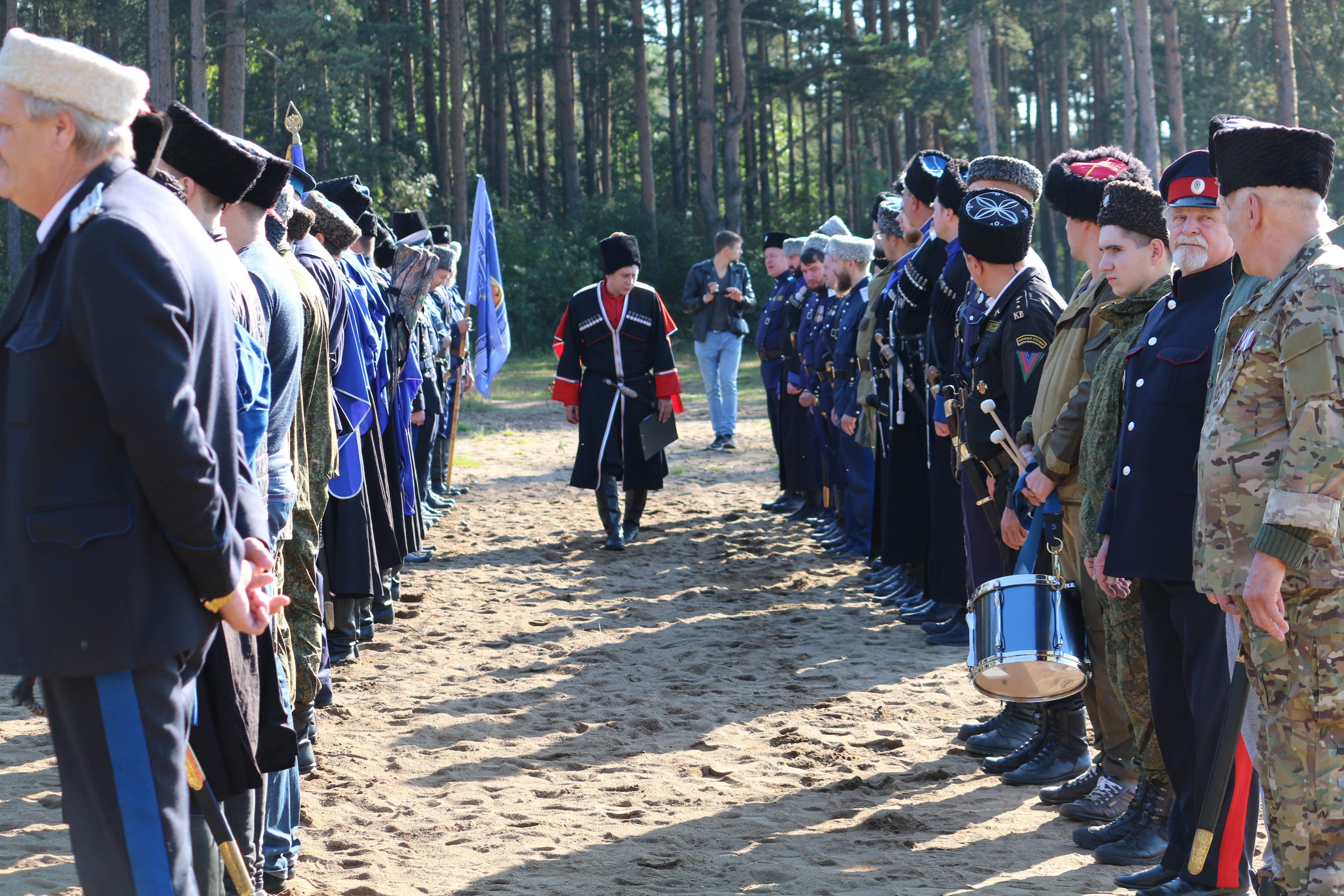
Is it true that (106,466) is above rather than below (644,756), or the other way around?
above

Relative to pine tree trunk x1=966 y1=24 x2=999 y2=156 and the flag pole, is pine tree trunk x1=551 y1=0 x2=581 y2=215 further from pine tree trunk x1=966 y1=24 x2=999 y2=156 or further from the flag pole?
the flag pole

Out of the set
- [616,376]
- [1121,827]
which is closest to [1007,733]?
[1121,827]

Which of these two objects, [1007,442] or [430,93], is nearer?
[1007,442]

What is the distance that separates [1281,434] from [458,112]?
2635cm

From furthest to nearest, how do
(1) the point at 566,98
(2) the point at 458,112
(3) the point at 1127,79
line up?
(3) the point at 1127,79, (1) the point at 566,98, (2) the point at 458,112

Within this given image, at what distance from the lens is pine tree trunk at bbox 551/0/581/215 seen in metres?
31.3

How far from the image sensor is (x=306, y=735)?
4941 mm

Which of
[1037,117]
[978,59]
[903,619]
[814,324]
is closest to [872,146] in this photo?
[1037,117]

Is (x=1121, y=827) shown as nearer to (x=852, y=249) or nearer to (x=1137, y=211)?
(x=1137, y=211)

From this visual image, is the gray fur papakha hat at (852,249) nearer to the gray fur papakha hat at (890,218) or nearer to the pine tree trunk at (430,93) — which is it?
the gray fur papakha hat at (890,218)

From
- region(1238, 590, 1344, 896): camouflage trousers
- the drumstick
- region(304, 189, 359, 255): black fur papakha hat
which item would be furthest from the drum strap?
region(304, 189, 359, 255): black fur papakha hat

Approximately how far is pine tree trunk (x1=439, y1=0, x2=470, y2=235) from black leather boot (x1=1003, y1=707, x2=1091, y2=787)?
909 inches

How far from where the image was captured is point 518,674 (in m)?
6.46

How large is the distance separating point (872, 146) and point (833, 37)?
8.70m
